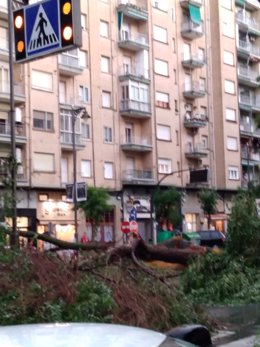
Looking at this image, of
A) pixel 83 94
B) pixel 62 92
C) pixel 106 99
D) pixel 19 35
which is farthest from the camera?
pixel 106 99

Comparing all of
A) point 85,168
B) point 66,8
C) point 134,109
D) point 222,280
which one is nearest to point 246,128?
point 134,109

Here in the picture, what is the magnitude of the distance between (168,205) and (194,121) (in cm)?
1022

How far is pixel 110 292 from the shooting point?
10.1m

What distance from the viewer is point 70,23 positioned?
8758 mm

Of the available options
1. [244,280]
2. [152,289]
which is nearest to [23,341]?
[152,289]

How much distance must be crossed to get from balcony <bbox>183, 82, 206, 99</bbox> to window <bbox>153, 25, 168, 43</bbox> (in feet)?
14.7

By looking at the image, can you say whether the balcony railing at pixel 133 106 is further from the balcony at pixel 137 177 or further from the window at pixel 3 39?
the window at pixel 3 39

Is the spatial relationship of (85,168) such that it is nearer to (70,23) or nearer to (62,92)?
(62,92)

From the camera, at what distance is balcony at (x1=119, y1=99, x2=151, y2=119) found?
178 ft

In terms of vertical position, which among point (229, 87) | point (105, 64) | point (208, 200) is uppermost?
point (229, 87)

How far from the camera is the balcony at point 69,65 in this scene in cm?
4917

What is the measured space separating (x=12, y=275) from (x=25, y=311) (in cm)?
108

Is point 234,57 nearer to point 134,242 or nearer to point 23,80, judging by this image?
point 23,80

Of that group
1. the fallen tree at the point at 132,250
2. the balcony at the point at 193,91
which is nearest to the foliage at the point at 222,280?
the fallen tree at the point at 132,250
